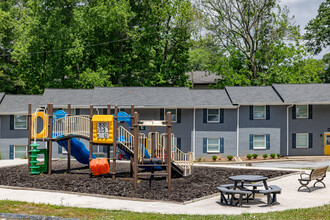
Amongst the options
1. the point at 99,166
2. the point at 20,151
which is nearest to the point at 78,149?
the point at 99,166

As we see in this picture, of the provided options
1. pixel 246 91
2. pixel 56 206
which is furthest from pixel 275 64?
pixel 56 206

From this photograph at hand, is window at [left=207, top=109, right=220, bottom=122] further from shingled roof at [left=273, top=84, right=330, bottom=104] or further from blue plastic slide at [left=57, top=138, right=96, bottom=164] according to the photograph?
blue plastic slide at [left=57, top=138, right=96, bottom=164]

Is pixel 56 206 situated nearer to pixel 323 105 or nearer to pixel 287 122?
pixel 287 122

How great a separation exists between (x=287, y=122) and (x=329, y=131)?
172 inches

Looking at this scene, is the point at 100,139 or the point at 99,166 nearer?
the point at 99,166

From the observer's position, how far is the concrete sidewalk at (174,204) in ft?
47.5

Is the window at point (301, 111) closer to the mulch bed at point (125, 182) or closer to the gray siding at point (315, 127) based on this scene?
the gray siding at point (315, 127)

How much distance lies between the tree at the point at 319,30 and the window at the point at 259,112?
24.8 m

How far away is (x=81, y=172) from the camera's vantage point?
994 inches

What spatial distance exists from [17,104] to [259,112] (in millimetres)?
22745

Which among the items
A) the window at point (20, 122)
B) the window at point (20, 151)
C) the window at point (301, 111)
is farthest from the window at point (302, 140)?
the window at point (20, 122)

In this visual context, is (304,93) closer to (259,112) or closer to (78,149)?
(259,112)

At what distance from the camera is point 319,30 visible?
60.6 m

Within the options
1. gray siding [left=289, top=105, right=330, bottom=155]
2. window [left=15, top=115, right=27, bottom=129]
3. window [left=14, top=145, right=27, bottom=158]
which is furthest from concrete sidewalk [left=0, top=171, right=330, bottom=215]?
gray siding [left=289, top=105, right=330, bottom=155]
